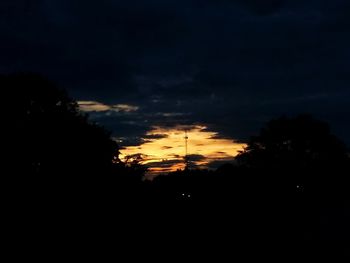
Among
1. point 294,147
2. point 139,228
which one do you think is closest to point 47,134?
point 139,228

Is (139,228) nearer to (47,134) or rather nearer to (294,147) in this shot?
(47,134)

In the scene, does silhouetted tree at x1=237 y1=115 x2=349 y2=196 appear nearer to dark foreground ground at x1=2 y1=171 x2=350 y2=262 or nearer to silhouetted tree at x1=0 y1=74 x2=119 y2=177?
silhouetted tree at x1=0 y1=74 x2=119 y2=177

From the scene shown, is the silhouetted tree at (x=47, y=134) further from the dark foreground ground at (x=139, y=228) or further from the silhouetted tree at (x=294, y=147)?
the silhouetted tree at (x=294, y=147)

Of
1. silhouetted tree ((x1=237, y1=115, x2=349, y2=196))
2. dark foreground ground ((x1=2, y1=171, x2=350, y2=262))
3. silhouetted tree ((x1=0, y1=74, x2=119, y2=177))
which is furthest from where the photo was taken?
silhouetted tree ((x1=237, y1=115, x2=349, y2=196))

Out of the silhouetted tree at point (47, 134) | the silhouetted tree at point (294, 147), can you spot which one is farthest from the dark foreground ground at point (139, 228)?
the silhouetted tree at point (294, 147)

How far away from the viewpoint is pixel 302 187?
200 ft

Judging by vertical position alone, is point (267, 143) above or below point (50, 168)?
above

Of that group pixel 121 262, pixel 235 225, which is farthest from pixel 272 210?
pixel 121 262

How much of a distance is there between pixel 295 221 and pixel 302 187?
26873mm

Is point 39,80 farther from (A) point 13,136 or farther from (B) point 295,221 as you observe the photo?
(B) point 295,221

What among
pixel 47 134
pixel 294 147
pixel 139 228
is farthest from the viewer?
pixel 294 147

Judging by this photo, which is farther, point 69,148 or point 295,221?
point 295,221

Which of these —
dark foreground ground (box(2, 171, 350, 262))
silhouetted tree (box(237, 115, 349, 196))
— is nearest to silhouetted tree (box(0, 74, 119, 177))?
dark foreground ground (box(2, 171, 350, 262))

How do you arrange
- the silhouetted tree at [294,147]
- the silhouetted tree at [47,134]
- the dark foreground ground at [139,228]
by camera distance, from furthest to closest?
the silhouetted tree at [294,147], the silhouetted tree at [47,134], the dark foreground ground at [139,228]
